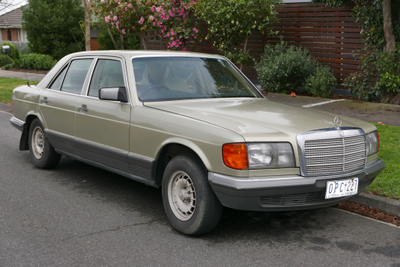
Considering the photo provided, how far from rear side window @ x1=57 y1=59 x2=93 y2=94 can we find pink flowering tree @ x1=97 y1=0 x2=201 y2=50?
283 inches

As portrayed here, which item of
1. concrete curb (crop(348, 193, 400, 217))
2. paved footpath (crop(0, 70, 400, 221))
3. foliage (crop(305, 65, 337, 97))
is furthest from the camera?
foliage (crop(305, 65, 337, 97))

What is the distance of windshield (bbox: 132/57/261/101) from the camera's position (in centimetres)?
496

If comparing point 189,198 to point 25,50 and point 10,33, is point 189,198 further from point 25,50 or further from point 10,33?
point 10,33

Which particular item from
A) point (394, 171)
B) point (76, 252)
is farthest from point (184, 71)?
point (394, 171)

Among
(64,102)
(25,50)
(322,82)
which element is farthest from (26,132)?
(25,50)

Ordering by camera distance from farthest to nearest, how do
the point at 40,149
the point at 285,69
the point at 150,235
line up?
the point at 285,69
the point at 40,149
the point at 150,235

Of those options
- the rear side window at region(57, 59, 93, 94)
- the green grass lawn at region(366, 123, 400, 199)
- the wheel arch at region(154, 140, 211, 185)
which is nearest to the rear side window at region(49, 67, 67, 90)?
the rear side window at region(57, 59, 93, 94)

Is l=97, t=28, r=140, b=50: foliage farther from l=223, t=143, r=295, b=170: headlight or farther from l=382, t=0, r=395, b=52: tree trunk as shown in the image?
l=223, t=143, r=295, b=170: headlight

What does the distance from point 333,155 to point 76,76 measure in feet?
11.3

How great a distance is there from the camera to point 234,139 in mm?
3795

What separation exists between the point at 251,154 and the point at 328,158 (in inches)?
28.8

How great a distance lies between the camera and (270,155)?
382 centimetres

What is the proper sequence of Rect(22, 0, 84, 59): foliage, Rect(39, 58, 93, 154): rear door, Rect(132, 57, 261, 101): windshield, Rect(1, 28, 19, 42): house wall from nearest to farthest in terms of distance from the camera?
Rect(132, 57, 261, 101): windshield
Rect(39, 58, 93, 154): rear door
Rect(22, 0, 84, 59): foliage
Rect(1, 28, 19, 42): house wall

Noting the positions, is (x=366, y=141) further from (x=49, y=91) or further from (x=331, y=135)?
(x=49, y=91)
